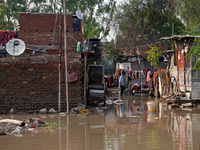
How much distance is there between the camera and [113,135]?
7.22 m

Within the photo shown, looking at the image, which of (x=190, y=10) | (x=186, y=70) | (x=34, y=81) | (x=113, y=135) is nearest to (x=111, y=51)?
(x=190, y=10)

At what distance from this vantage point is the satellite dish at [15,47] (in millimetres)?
11500

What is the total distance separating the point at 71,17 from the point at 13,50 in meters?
5.86

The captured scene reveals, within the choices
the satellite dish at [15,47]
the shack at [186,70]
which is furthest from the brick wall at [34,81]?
the shack at [186,70]

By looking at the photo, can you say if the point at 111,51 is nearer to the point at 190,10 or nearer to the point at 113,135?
the point at 190,10

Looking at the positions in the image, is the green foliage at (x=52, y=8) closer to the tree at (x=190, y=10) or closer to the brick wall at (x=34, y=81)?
the tree at (x=190, y=10)

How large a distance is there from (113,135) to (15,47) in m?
6.24

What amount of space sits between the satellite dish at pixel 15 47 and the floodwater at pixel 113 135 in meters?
3.16

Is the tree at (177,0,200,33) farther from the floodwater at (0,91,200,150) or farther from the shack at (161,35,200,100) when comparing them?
the floodwater at (0,91,200,150)

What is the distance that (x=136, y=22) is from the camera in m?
29.0

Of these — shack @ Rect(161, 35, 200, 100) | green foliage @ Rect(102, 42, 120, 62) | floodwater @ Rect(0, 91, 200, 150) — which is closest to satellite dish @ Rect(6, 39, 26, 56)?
floodwater @ Rect(0, 91, 200, 150)

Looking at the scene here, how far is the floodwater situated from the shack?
331cm

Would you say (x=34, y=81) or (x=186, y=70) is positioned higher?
(x=186, y=70)

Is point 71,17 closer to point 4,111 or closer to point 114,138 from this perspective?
point 4,111
